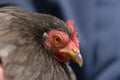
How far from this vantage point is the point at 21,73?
1.07 m

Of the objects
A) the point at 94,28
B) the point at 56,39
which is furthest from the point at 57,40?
the point at 94,28

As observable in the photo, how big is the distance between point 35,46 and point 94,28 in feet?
0.96

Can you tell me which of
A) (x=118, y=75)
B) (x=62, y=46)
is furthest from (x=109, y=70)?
(x=62, y=46)

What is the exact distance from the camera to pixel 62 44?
1128 mm

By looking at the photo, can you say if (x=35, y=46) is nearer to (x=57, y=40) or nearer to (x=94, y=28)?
(x=57, y=40)

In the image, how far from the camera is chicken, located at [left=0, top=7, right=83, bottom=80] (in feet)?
3.51

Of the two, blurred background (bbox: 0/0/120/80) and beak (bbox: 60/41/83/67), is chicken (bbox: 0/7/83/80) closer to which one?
beak (bbox: 60/41/83/67)

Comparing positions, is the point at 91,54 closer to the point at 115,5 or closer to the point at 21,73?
the point at 115,5

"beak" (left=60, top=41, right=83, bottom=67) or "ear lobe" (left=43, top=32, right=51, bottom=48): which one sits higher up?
"ear lobe" (left=43, top=32, right=51, bottom=48)

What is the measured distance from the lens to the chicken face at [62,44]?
1.12 meters

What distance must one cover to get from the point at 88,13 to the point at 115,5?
94 millimetres

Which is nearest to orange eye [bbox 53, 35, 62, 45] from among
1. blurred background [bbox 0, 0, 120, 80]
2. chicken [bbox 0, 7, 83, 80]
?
chicken [bbox 0, 7, 83, 80]

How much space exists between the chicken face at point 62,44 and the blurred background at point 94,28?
0.19 meters

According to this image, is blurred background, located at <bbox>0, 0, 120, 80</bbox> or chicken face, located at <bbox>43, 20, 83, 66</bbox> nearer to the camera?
chicken face, located at <bbox>43, 20, 83, 66</bbox>
